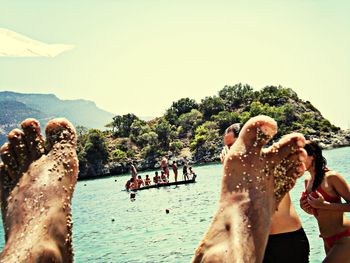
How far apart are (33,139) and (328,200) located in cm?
244

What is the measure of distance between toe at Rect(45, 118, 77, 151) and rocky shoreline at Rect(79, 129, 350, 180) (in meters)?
79.7

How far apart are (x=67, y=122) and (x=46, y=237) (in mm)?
716

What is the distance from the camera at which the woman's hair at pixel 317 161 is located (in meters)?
3.95

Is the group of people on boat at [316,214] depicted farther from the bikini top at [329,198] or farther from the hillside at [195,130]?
the hillside at [195,130]

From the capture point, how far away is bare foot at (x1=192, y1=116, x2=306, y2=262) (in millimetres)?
2336

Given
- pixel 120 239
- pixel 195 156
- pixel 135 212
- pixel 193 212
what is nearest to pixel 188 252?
pixel 120 239

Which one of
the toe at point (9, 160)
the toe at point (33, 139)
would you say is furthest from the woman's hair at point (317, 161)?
the toe at point (9, 160)

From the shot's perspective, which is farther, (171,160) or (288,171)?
(171,160)

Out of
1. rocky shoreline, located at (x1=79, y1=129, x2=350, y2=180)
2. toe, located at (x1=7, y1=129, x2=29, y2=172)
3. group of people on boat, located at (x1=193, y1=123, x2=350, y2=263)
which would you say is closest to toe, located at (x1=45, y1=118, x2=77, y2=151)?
toe, located at (x1=7, y1=129, x2=29, y2=172)

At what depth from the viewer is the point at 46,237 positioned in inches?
95.3

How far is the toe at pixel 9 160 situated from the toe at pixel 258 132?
1380mm

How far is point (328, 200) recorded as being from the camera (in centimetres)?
397

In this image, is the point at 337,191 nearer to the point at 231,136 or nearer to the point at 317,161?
the point at 317,161

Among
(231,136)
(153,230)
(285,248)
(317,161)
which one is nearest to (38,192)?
(231,136)
